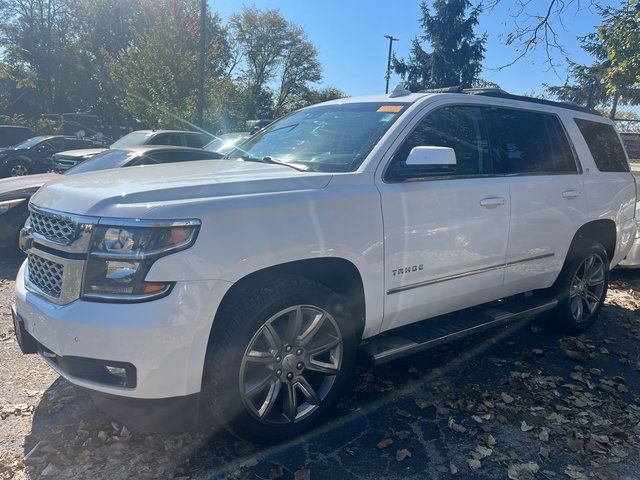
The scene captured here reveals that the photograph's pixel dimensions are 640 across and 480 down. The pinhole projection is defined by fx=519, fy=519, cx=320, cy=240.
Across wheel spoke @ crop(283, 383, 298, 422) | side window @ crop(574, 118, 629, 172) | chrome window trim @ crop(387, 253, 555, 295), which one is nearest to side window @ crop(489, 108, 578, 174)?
side window @ crop(574, 118, 629, 172)

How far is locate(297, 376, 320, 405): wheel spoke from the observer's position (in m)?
2.97

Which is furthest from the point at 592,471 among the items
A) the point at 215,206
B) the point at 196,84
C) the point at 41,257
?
the point at 196,84

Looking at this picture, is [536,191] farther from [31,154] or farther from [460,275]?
[31,154]

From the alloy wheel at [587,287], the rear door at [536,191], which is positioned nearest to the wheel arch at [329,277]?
the rear door at [536,191]

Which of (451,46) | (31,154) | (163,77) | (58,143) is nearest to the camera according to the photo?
(31,154)

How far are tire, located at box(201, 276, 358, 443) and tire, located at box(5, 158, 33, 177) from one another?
1737 centimetres

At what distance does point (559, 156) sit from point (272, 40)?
40.8m

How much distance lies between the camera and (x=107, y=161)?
728 centimetres

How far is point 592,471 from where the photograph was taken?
2895 millimetres

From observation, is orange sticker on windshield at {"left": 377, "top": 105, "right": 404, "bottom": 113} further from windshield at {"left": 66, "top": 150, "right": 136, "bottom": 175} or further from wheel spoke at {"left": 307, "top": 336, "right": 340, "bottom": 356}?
windshield at {"left": 66, "top": 150, "right": 136, "bottom": 175}

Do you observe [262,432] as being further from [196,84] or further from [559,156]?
[196,84]

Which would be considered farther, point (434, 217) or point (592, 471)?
point (434, 217)

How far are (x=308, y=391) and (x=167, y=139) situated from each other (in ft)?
33.7

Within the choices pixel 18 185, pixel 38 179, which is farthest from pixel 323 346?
pixel 38 179
